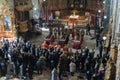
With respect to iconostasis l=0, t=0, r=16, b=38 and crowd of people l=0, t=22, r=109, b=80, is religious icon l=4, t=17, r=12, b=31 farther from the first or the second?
crowd of people l=0, t=22, r=109, b=80

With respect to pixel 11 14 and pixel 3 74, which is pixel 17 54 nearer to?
pixel 3 74

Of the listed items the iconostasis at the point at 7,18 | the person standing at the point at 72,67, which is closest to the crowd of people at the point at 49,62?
the person standing at the point at 72,67

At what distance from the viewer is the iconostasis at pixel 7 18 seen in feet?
79.6

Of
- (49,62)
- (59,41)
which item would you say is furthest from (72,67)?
(59,41)

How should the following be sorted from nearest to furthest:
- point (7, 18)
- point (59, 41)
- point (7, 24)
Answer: point (59, 41) < point (7, 18) < point (7, 24)

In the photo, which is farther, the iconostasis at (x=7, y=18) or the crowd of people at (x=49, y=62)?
the iconostasis at (x=7, y=18)

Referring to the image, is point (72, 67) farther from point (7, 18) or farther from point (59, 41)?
point (7, 18)

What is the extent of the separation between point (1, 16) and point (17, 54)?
7.42 meters

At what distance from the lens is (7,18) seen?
2442 cm

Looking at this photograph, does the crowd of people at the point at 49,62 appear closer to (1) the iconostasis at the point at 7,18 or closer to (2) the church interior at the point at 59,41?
(2) the church interior at the point at 59,41

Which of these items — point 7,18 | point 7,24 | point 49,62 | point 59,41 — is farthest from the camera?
point 7,24

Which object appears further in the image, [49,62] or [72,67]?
[49,62]

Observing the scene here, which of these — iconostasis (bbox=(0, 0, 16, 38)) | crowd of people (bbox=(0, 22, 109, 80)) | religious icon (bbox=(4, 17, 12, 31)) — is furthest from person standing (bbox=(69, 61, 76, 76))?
religious icon (bbox=(4, 17, 12, 31))

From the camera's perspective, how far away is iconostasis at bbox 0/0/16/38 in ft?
79.6
